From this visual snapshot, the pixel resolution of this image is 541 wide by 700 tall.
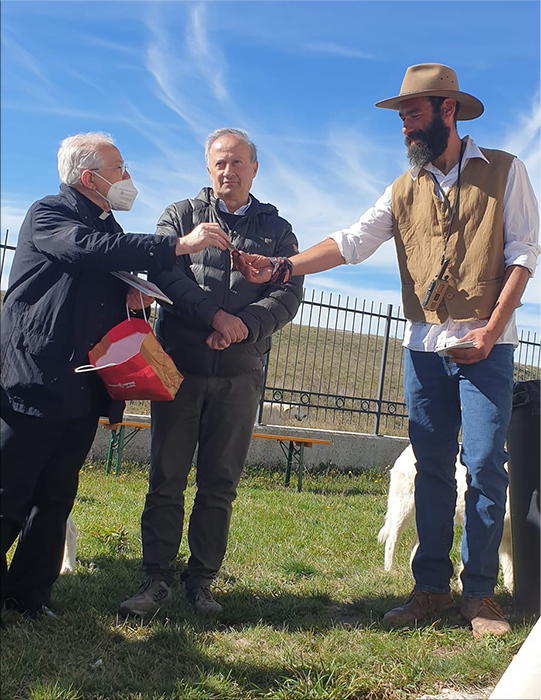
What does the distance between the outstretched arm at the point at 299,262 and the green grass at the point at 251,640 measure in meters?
1.70

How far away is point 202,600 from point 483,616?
138 centimetres

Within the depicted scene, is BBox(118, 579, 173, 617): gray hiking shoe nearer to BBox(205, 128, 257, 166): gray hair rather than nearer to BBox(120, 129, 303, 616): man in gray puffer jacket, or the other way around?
BBox(120, 129, 303, 616): man in gray puffer jacket

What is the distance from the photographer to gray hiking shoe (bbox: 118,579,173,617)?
3.23 m

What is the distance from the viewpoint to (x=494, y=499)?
3439mm

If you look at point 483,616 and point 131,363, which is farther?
point 483,616

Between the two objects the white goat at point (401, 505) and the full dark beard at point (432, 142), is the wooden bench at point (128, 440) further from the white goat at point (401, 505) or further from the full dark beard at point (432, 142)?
the full dark beard at point (432, 142)

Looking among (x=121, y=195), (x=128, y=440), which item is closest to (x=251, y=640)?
(x=121, y=195)

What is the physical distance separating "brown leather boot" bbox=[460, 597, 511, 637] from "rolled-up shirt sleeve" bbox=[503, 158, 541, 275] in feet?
5.45

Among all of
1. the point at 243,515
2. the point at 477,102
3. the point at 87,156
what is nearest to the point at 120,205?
the point at 87,156

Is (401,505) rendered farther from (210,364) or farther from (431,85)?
(431,85)

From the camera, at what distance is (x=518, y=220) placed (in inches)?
137

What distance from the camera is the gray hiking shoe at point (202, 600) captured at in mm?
3400

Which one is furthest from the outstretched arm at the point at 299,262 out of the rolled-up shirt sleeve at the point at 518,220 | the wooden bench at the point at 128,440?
the wooden bench at the point at 128,440

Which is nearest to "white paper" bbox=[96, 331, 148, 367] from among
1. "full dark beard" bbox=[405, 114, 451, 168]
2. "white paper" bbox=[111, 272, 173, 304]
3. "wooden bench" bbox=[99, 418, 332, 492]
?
"white paper" bbox=[111, 272, 173, 304]
